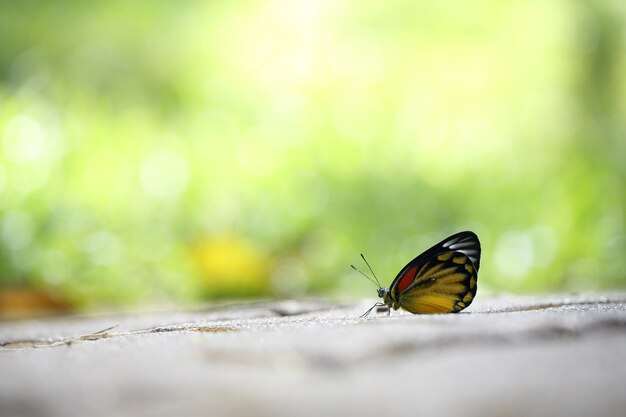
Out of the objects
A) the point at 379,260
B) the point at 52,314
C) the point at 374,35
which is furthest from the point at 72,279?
the point at 374,35

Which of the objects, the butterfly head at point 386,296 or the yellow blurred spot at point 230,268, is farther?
the yellow blurred spot at point 230,268

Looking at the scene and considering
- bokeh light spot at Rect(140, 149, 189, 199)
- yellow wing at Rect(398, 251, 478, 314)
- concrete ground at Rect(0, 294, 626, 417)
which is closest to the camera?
concrete ground at Rect(0, 294, 626, 417)

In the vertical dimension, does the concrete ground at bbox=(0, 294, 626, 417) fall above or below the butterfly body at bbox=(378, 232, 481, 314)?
below

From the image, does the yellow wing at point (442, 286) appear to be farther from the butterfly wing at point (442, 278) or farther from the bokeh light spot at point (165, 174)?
the bokeh light spot at point (165, 174)

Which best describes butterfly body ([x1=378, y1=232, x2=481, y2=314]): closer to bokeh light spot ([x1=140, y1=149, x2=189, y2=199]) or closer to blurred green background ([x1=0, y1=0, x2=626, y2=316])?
blurred green background ([x1=0, y1=0, x2=626, y2=316])

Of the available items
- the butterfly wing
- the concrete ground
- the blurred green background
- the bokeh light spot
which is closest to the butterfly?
the butterfly wing

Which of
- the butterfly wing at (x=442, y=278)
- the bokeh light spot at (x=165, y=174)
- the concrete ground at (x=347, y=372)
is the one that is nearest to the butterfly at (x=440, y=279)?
the butterfly wing at (x=442, y=278)

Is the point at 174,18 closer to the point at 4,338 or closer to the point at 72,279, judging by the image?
the point at 72,279

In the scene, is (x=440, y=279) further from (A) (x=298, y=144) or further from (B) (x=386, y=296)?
(A) (x=298, y=144)
